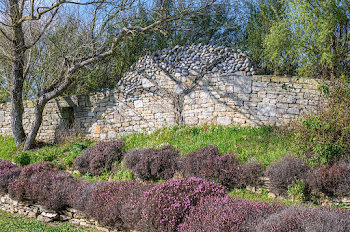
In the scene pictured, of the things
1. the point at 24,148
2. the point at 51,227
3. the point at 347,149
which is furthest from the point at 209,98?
the point at 24,148

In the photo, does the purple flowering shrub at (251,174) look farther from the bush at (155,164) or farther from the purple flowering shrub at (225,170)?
the bush at (155,164)

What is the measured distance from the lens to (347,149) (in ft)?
22.8

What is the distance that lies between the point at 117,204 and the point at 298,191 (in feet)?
11.4

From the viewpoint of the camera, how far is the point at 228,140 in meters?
9.11

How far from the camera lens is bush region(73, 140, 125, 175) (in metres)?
9.27

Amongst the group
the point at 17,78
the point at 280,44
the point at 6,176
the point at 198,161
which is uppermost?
the point at 280,44

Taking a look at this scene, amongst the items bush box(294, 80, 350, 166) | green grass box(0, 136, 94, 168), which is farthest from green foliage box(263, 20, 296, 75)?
green grass box(0, 136, 94, 168)

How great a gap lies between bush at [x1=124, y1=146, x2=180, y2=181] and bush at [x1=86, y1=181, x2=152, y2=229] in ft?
5.18

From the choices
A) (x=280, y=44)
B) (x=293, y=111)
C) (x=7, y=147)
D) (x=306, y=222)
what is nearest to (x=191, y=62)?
(x=280, y=44)

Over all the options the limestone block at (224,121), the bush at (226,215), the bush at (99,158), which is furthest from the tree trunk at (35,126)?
the bush at (226,215)

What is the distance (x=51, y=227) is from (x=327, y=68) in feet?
29.3

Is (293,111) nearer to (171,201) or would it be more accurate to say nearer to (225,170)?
(225,170)

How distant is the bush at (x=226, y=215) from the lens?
13.7ft

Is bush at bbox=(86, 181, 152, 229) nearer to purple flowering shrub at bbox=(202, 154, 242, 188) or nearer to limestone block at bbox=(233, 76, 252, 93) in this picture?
purple flowering shrub at bbox=(202, 154, 242, 188)
